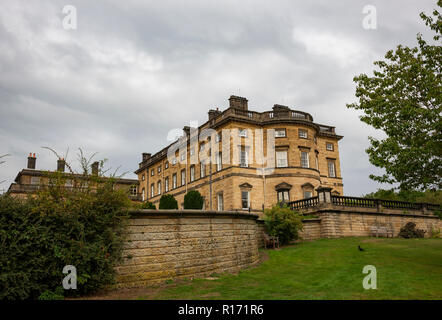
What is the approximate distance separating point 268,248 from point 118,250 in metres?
12.3

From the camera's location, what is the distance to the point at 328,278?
36.5 feet

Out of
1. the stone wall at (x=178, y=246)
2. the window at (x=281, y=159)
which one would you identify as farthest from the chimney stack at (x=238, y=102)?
the stone wall at (x=178, y=246)

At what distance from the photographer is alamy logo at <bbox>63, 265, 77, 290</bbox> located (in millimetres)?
8961

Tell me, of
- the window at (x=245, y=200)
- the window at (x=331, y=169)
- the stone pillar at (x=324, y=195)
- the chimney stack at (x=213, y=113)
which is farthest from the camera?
the window at (x=331, y=169)

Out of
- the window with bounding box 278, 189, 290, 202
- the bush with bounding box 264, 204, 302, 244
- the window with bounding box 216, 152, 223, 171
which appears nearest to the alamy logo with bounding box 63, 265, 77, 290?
the bush with bounding box 264, 204, 302, 244

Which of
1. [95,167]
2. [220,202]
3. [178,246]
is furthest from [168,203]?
[95,167]

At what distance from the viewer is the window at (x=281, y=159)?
37625 mm

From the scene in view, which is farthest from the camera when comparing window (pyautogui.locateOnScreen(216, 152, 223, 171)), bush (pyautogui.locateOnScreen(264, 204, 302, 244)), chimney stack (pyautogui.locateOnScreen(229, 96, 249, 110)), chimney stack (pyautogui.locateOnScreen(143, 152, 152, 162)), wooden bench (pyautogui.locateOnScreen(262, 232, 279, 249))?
chimney stack (pyautogui.locateOnScreen(143, 152, 152, 162))

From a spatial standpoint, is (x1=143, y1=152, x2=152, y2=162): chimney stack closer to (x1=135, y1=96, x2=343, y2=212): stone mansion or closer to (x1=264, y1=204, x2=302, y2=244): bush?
(x1=135, y1=96, x2=343, y2=212): stone mansion

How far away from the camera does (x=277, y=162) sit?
37781mm

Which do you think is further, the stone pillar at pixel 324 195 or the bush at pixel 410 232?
the bush at pixel 410 232

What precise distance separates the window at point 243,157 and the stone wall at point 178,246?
24132 mm

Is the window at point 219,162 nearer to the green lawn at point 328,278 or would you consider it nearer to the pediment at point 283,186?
the pediment at point 283,186

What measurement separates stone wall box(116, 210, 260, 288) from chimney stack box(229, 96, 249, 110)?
27.6m
